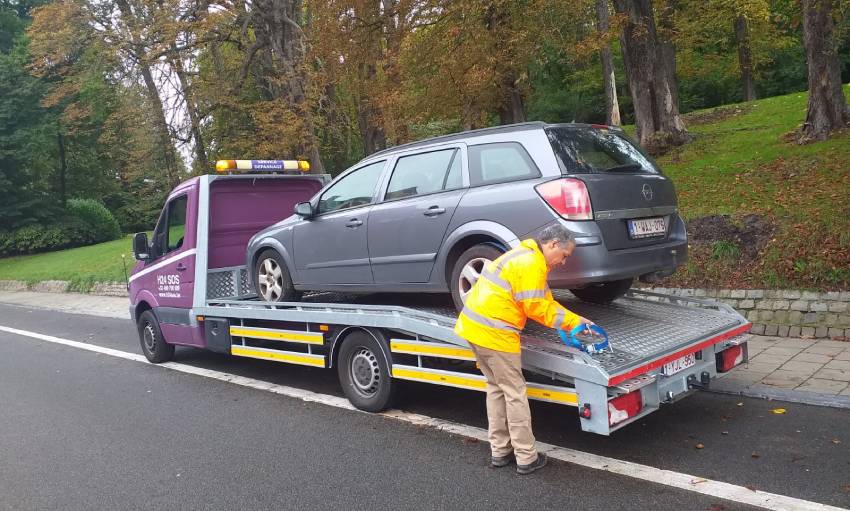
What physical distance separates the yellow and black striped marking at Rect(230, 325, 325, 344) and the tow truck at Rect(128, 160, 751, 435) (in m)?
0.01

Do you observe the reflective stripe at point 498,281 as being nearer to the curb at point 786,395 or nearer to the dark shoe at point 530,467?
the dark shoe at point 530,467

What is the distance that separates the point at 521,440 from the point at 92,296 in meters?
17.9

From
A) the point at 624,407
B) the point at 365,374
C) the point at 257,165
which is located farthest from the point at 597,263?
the point at 257,165

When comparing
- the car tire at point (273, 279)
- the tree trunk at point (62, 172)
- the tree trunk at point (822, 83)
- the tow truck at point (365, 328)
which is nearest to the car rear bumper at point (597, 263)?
the tow truck at point (365, 328)

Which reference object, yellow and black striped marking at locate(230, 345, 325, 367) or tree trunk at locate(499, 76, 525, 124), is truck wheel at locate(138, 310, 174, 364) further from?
tree trunk at locate(499, 76, 525, 124)

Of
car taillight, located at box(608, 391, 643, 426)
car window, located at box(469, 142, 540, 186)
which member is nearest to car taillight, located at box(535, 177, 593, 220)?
car window, located at box(469, 142, 540, 186)

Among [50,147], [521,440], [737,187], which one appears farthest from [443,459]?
[50,147]

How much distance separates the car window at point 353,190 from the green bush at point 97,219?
31984mm

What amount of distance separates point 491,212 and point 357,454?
2.03m

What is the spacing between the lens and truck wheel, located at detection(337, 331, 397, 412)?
548cm

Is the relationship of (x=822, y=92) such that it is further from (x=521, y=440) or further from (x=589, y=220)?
(x=521, y=440)

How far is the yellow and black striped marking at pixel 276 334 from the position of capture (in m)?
6.04

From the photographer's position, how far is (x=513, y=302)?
407 centimetres

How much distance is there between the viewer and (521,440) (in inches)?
163
